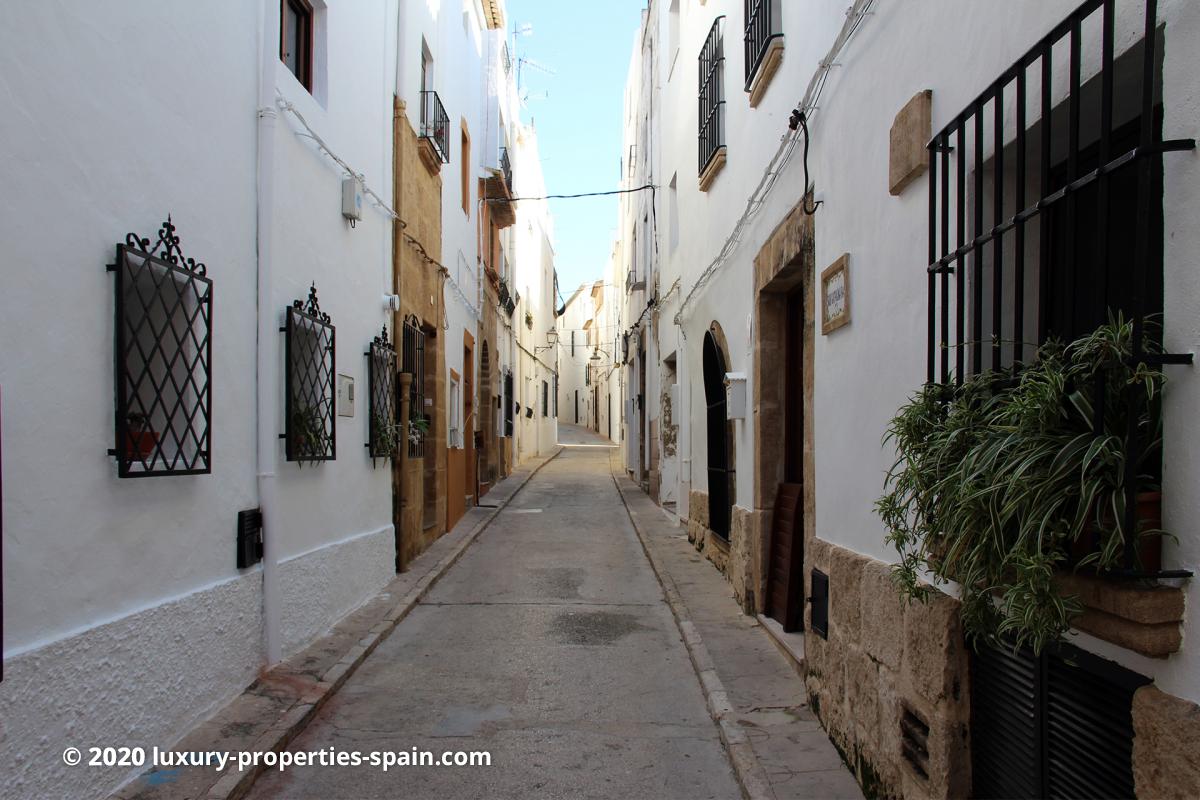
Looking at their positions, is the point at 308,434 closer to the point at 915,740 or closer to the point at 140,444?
the point at 140,444

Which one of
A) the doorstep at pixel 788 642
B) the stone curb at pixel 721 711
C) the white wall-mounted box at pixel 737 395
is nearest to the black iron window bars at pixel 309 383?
the stone curb at pixel 721 711

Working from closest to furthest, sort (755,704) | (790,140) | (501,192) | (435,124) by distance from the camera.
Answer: (755,704) → (790,140) → (435,124) → (501,192)

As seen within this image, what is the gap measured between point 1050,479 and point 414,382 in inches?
304

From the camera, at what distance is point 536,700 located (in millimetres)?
5062

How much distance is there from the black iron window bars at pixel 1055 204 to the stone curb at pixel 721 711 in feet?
6.45

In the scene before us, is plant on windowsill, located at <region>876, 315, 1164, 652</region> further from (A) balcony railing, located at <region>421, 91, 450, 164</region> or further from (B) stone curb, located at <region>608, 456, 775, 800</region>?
(A) balcony railing, located at <region>421, 91, 450, 164</region>

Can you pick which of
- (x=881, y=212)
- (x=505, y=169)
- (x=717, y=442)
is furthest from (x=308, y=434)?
(x=505, y=169)

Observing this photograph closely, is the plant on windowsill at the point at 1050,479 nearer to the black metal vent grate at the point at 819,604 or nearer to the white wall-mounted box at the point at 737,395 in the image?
the black metal vent grate at the point at 819,604

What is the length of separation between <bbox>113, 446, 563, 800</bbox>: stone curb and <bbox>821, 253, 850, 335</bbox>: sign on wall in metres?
3.42

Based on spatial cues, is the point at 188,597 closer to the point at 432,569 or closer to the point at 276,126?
the point at 276,126

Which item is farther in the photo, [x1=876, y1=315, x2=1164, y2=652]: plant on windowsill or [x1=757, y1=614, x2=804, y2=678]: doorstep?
[x1=757, y1=614, x2=804, y2=678]: doorstep

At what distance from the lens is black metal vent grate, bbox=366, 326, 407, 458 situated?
7461 mm

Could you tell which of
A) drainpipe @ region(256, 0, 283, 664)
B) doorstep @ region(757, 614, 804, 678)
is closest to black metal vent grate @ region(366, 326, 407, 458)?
drainpipe @ region(256, 0, 283, 664)

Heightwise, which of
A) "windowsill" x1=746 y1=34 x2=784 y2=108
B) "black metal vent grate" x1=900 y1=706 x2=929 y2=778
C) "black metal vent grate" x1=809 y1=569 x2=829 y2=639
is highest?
"windowsill" x1=746 y1=34 x2=784 y2=108
